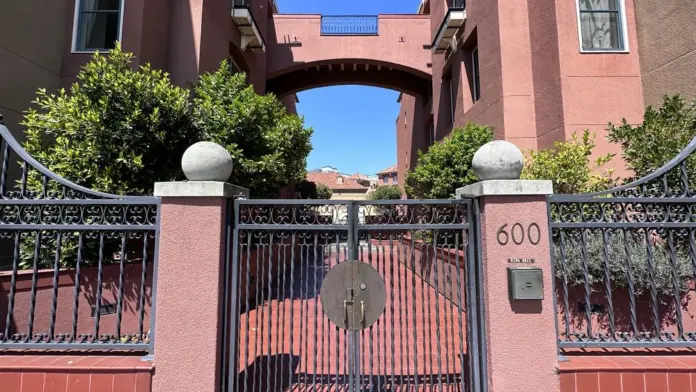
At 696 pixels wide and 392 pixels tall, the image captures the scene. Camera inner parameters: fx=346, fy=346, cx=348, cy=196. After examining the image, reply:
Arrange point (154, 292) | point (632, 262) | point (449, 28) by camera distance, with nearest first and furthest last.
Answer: point (154, 292) → point (632, 262) → point (449, 28)

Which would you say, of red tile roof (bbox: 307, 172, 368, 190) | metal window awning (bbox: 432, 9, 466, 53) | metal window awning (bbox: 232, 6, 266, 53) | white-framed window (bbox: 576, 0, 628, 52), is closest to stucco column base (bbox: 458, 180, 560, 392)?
white-framed window (bbox: 576, 0, 628, 52)

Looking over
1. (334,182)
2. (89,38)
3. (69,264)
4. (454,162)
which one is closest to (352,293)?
(69,264)

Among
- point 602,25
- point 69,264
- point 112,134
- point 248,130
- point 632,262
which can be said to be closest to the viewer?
point 632,262

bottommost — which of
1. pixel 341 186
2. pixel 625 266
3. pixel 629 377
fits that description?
pixel 629 377

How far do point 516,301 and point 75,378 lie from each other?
4.08 m

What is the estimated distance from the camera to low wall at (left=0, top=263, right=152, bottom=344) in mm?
4141

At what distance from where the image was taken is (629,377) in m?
3.07

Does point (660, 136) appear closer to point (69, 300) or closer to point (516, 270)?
point (516, 270)

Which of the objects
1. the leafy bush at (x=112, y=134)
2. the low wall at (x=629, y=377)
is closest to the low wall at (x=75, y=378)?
the leafy bush at (x=112, y=134)

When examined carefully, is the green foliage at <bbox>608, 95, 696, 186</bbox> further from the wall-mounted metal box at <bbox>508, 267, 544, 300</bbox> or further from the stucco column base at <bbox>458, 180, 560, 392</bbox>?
the wall-mounted metal box at <bbox>508, 267, 544, 300</bbox>

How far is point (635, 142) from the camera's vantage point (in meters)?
5.11

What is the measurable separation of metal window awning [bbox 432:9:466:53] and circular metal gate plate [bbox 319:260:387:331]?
981cm

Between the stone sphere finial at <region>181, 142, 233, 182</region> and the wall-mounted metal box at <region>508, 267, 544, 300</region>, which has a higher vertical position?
the stone sphere finial at <region>181, 142, 233, 182</region>

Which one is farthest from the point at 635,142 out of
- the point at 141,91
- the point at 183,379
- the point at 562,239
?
the point at 141,91
